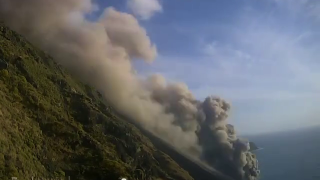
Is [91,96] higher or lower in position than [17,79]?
higher

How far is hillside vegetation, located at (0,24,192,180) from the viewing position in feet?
286

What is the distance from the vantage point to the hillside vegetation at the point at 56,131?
87.2 m

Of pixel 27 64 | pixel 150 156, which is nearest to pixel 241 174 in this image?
pixel 150 156

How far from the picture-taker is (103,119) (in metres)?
143

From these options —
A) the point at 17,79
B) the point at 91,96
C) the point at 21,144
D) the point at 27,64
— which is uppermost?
the point at 91,96

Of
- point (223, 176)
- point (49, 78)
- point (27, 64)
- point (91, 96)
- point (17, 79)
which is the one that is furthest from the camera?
point (223, 176)

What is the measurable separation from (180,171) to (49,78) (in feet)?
217

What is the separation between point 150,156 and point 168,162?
45.2 feet

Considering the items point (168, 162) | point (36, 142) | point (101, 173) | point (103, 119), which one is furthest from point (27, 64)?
point (168, 162)

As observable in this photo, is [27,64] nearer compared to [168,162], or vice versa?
[27,64]

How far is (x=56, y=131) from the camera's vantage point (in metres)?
109

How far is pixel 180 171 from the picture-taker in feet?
504

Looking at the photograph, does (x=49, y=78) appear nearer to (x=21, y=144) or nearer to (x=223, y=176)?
(x=21, y=144)

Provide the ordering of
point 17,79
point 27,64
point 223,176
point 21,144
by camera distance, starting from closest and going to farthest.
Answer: point 21,144
point 17,79
point 27,64
point 223,176
